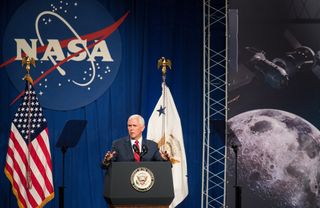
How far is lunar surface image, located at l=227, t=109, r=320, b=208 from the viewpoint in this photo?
7.28 metres

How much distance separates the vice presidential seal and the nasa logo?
2.78 m

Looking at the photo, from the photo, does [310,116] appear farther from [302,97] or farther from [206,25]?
[206,25]

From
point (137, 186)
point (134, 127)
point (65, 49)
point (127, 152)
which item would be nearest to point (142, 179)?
point (137, 186)

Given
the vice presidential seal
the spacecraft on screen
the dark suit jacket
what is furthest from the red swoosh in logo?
the vice presidential seal

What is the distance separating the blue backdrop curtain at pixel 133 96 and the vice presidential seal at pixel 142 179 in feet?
8.68

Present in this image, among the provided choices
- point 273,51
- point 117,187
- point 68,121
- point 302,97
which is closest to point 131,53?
point 68,121

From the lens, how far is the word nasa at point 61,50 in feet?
24.2

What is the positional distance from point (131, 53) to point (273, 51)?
1880 mm

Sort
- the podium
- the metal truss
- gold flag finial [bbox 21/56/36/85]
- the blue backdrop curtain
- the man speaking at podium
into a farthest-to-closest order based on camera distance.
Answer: the metal truss < the blue backdrop curtain < gold flag finial [bbox 21/56/36/85] < the man speaking at podium < the podium

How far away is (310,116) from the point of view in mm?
7422

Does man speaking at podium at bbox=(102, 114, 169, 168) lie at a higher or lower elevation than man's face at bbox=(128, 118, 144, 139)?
lower

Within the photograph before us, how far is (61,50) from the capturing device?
24.4 ft

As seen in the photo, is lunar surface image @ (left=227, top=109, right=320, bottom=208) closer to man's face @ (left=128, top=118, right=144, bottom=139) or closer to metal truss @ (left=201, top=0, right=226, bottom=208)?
metal truss @ (left=201, top=0, right=226, bottom=208)

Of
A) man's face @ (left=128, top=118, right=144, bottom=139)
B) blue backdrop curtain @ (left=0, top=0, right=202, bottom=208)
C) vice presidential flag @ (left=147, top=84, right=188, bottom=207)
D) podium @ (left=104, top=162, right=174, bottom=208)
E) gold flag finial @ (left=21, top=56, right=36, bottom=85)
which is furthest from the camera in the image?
blue backdrop curtain @ (left=0, top=0, right=202, bottom=208)
